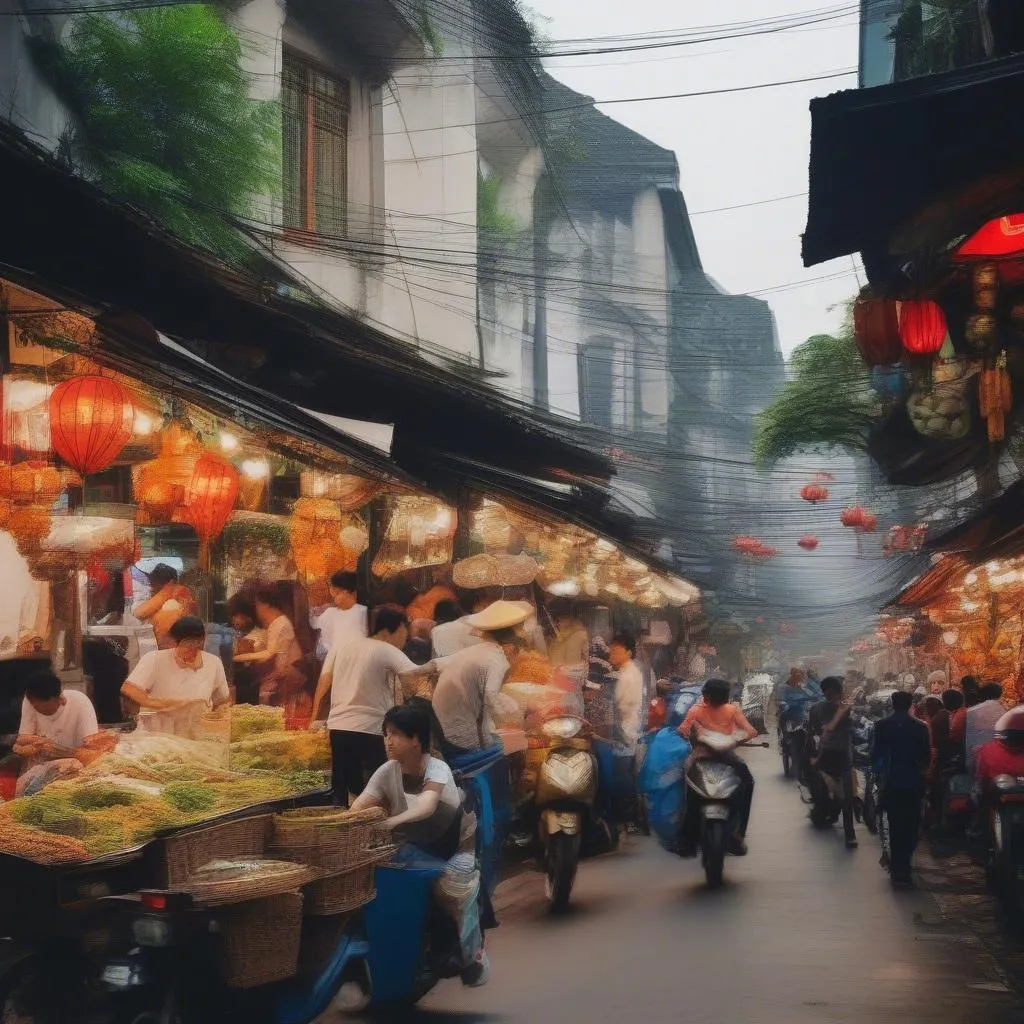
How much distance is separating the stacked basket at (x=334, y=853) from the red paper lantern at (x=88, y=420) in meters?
3.16

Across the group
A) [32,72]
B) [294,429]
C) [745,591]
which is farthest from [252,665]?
[745,591]

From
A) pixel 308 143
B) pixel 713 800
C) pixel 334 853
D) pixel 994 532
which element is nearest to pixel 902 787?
pixel 713 800

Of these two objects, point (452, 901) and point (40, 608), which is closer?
point (452, 901)

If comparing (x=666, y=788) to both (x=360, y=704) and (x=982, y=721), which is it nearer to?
(x=982, y=721)

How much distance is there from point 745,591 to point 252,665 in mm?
42181

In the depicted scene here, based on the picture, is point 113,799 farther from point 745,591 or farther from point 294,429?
point 745,591

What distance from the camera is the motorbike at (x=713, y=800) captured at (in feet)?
39.1

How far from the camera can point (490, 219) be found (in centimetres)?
2305

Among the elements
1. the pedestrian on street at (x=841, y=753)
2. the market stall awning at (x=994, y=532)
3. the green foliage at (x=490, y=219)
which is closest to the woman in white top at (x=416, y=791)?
the market stall awning at (x=994, y=532)

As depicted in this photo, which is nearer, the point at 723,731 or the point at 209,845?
the point at 209,845

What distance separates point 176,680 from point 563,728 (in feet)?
11.2

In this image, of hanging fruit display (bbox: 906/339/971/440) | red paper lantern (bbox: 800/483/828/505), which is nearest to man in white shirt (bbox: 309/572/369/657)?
hanging fruit display (bbox: 906/339/971/440)

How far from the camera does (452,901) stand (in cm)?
703

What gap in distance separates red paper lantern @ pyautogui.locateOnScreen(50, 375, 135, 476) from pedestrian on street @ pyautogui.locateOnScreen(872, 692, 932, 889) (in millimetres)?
7312
